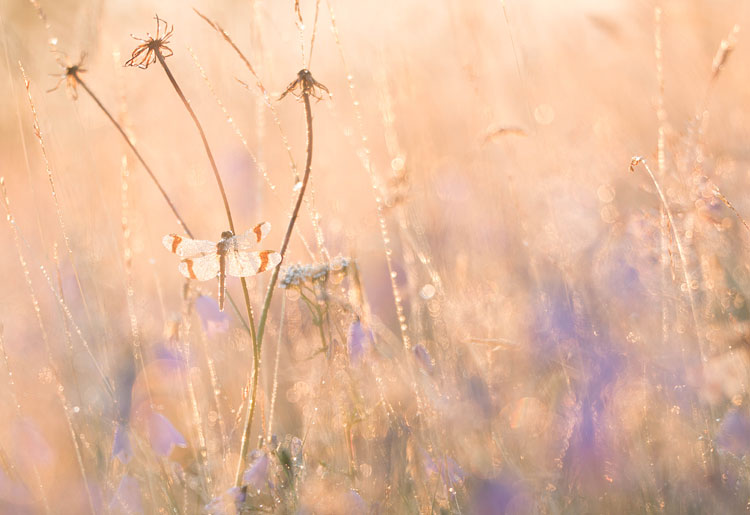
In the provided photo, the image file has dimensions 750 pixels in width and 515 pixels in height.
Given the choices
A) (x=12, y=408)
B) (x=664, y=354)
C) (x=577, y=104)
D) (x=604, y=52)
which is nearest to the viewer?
(x=664, y=354)

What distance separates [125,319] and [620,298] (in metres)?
1.44

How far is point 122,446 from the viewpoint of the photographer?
128 cm

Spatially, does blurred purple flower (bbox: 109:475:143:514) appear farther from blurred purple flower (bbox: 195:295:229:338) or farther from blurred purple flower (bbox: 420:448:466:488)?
blurred purple flower (bbox: 420:448:466:488)

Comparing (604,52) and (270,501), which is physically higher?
(604,52)

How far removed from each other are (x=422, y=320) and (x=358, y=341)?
610 mm

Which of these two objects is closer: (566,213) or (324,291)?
(324,291)

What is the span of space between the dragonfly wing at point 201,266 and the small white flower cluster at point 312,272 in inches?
8.3

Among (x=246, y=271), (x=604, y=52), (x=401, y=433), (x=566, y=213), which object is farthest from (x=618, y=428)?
(x=604, y=52)

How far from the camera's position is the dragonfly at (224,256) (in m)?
1.00

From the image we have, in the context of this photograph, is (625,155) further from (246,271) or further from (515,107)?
(246,271)

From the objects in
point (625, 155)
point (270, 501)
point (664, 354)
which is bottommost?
point (270, 501)

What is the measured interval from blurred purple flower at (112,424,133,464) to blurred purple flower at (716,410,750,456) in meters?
1.00

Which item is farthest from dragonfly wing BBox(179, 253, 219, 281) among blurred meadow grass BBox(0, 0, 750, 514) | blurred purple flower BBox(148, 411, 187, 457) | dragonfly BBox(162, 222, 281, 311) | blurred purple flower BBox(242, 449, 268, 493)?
blurred purple flower BBox(148, 411, 187, 457)

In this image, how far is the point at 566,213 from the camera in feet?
7.82
